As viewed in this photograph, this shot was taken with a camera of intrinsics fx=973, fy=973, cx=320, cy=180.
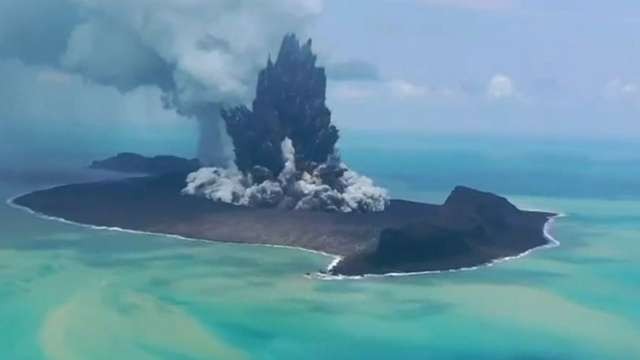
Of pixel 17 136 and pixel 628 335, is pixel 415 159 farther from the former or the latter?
pixel 17 136

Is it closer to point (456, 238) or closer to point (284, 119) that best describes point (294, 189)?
point (284, 119)

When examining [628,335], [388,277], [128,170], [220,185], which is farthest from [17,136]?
[628,335]

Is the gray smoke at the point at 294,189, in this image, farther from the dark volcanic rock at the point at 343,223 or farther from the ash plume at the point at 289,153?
the dark volcanic rock at the point at 343,223

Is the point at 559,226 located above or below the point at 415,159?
below

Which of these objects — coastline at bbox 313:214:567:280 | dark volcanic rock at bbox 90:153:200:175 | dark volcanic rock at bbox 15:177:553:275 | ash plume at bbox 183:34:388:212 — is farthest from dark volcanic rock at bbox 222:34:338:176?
coastline at bbox 313:214:567:280

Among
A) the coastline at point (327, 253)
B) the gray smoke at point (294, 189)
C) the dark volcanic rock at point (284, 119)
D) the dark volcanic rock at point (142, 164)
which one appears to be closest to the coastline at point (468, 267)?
the coastline at point (327, 253)

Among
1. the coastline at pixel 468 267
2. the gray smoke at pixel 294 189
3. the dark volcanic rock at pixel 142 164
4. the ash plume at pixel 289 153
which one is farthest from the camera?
the dark volcanic rock at pixel 142 164
